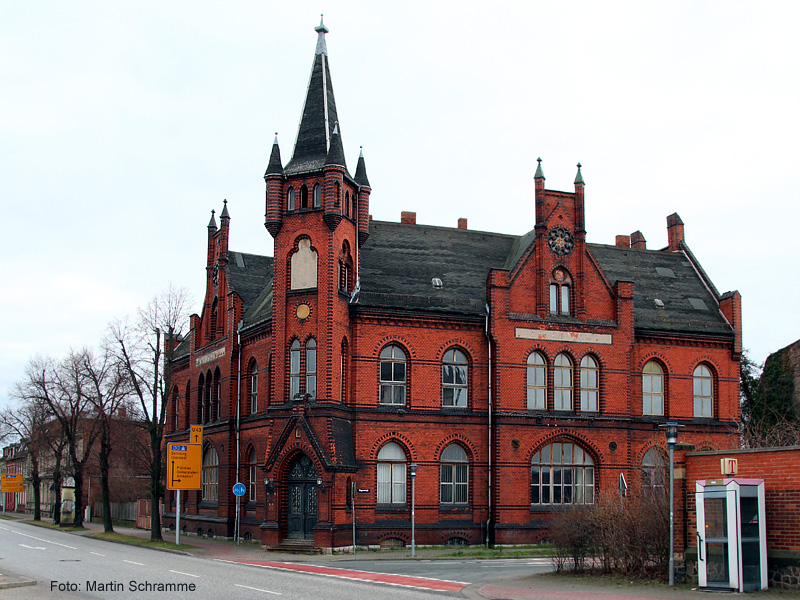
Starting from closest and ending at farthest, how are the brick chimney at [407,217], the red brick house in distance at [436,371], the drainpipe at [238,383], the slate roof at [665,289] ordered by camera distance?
the red brick house in distance at [436,371] < the slate roof at [665,289] < the drainpipe at [238,383] < the brick chimney at [407,217]

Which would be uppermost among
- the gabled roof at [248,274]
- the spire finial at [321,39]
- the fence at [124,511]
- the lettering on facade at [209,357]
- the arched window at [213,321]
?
the spire finial at [321,39]

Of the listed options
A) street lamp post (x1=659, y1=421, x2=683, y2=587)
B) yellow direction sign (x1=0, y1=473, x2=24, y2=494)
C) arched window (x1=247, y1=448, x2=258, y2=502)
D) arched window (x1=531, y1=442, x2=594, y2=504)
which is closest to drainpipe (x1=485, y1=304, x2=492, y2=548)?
arched window (x1=531, y1=442, x2=594, y2=504)

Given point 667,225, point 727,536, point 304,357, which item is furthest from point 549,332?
point 727,536

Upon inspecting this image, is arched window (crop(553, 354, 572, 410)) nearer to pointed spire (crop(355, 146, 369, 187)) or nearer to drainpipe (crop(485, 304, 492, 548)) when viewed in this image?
drainpipe (crop(485, 304, 492, 548))

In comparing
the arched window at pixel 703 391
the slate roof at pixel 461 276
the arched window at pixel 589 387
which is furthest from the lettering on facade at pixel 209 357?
the arched window at pixel 703 391

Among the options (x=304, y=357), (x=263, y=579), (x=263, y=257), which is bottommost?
(x=263, y=579)

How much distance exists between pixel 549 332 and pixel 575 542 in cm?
1690

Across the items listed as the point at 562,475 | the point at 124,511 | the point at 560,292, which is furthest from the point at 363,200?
the point at 124,511

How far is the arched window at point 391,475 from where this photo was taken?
123ft

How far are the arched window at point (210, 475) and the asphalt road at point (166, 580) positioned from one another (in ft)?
43.7

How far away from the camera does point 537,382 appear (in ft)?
131

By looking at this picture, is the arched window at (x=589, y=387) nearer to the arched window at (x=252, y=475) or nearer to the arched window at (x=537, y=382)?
the arched window at (x=537, y=382)

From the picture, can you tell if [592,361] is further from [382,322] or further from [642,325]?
[382,322]

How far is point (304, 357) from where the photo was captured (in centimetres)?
3684
